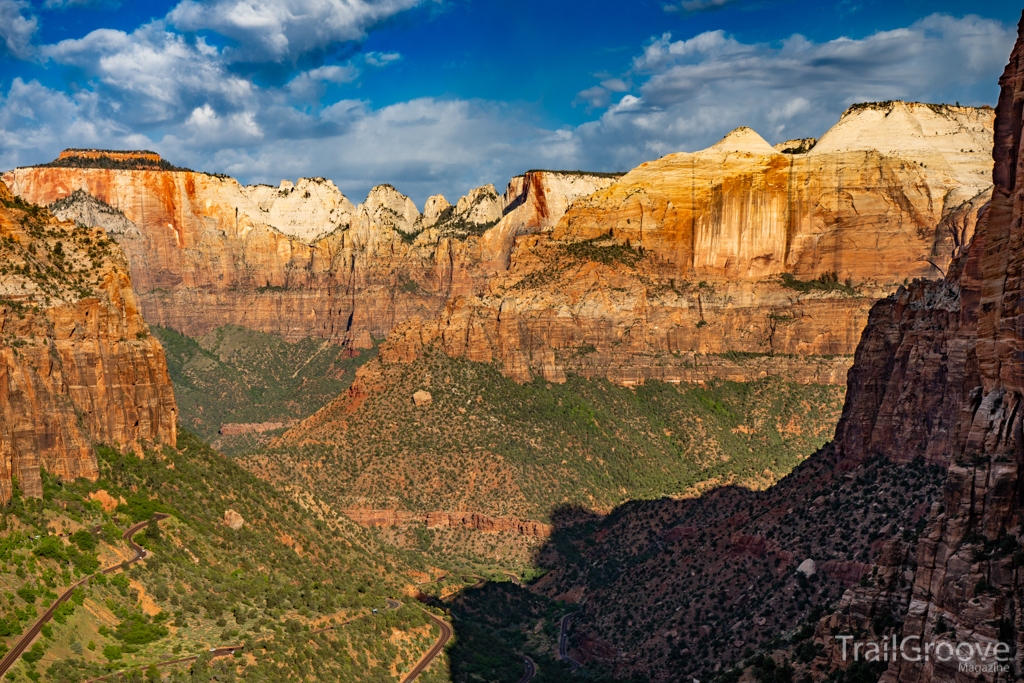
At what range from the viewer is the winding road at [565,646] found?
9457 cm

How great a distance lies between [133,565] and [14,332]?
15115 mm

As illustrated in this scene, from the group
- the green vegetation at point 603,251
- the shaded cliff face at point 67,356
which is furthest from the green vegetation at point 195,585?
the green vegetation at point 603,251

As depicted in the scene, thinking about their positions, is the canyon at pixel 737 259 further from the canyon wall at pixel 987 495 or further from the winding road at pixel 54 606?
the canyon wall at pixel 987 495

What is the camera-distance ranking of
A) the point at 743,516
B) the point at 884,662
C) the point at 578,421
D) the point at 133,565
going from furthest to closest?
the point at 578,421
the point at 743,516
the point at 133,565
the point at 884,662

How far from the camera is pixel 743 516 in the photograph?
305ft

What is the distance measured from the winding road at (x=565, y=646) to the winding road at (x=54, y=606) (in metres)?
35.5

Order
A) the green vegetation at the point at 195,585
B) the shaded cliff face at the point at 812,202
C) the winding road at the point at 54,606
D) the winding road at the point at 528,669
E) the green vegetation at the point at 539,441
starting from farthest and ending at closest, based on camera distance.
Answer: the shaded cliff face at the point at 812,202 < the green vegetation at the point at 539,441 < the winding road at the point at 528,669 < the green vegetation at the point at 195,585 < the winding road at the point at 54,606

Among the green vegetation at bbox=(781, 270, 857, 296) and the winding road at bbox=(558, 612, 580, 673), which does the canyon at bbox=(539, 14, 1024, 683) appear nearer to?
the winding road at bbox=(558, 612, 580, 673)

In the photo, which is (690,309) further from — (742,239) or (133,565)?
(133,565)

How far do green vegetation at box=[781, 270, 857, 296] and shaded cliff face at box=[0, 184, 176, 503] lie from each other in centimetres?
10950

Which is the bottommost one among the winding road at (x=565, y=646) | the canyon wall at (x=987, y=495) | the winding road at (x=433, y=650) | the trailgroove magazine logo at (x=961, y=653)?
the winding road at (x=565, y=646)

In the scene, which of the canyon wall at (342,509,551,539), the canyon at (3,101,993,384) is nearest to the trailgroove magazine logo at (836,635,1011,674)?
the canyon wall at (342,509,551,539)

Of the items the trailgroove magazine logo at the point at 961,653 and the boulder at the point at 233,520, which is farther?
the boulder at the point at 233,520

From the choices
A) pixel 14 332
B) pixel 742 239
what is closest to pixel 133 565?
pixel 14 332
